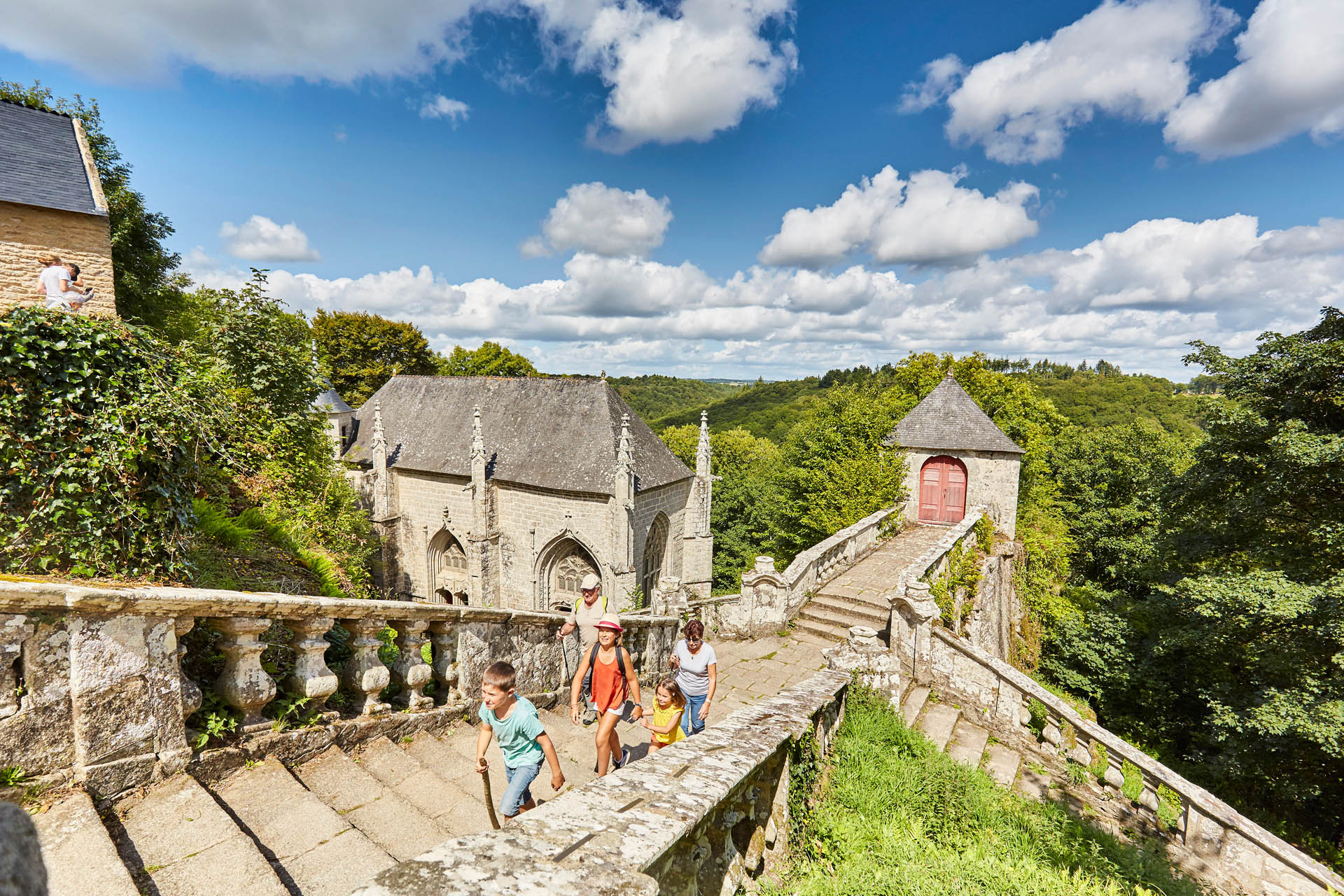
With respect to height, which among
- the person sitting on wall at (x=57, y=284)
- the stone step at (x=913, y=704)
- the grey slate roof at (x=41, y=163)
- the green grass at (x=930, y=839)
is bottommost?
the stone step at (x=913, y=704)

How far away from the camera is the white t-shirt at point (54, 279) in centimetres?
697

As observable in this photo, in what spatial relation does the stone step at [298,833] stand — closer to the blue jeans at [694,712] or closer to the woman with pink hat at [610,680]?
the woman with pink hat at [610,680]

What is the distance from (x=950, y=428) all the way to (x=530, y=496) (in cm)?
1550

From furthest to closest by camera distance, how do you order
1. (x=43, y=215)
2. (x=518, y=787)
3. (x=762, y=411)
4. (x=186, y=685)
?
(x=762, y=411) → (x=43, y=215) → (x=518, y=787) → (x=186, y=685)

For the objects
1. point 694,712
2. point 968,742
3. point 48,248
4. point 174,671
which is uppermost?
point 48,248

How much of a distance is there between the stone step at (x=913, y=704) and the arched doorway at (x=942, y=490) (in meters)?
12.9

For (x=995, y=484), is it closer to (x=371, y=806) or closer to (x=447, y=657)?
(x=447, y=657)

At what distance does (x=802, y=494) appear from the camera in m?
23.6

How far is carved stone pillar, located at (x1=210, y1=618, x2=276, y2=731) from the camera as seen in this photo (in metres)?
3.15

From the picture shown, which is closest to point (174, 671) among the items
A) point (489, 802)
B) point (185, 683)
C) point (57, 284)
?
point (185, 683)

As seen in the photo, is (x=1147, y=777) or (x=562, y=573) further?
(x=562, y=573)

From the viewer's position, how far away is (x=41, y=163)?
13539 millimetres

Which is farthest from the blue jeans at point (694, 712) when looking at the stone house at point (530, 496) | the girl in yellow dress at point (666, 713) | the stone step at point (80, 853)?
the stone house at point (530, 496)

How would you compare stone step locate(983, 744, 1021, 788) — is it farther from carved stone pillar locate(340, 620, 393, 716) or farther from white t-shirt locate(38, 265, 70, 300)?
white t-shirt locate(38, 265, 70, 300)
